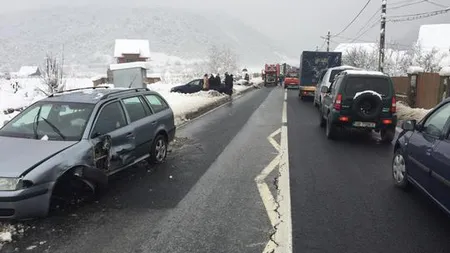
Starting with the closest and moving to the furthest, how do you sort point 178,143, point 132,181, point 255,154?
point 132,181, point 255,154, point 178,143

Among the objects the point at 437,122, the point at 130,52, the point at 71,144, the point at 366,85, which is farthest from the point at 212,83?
A: the point at 130,52

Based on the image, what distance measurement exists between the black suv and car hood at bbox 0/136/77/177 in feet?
23.6

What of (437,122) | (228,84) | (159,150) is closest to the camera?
(437,122)

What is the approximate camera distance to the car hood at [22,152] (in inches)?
186

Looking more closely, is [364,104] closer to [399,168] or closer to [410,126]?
[399,168]

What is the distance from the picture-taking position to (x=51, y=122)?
243 inches

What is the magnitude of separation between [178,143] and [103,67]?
16525 centimetres

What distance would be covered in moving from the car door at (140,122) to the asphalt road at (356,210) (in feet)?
8.61

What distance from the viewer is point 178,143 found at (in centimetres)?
Answer: 1035

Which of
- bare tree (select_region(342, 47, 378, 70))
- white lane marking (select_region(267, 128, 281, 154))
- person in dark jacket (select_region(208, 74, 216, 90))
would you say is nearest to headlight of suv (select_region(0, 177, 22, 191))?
white lane marking (select_region(267, 128, 281, 154))

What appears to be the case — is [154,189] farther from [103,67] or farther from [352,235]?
[103,67]

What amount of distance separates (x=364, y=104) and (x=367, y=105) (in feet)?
0.27

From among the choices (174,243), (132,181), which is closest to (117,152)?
(132,181)

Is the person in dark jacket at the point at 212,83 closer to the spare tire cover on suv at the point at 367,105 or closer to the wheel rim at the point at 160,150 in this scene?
the spare tire cover on suv at the point at 367,105
